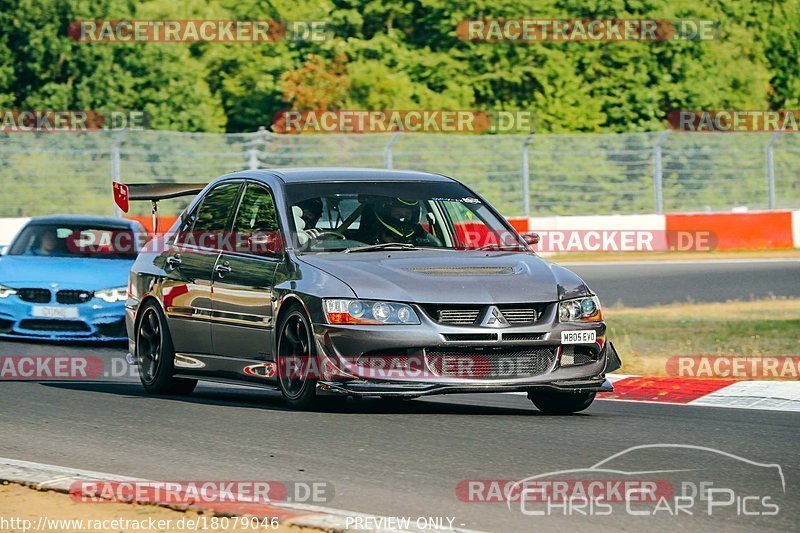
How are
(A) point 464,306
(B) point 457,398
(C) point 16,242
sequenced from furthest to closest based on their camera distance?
(C) point 16,242
(B) point 457,398
(A) point 464,306

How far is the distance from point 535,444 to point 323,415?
169cm

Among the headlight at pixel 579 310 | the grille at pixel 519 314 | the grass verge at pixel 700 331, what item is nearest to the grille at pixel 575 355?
the headlight at pixel 579 310

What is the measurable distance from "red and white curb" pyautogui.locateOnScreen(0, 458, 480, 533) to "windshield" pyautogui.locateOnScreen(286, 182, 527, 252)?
10.1 ft

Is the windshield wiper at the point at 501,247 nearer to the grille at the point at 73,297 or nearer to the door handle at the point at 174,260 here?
the door handle at the point at 174,260

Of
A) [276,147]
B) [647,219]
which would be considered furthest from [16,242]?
[647,219]

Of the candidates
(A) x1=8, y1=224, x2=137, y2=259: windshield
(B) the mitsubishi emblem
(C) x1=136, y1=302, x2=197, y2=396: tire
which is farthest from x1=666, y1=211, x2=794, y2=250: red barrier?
(B) the mitsubishi emblem

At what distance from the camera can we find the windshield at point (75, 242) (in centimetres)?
1764

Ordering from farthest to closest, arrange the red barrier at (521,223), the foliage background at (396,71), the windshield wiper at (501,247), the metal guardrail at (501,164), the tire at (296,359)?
the foliage background at (396,71), the metal guardrail at (501,164), the red barrier at (521,223), the windshield wiper at (501,247), the tire at (296,359)

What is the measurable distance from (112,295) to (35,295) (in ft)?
2.43

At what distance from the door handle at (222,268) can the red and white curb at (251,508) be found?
10.5 feet

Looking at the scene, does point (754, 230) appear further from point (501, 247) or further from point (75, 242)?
point (501, 247)

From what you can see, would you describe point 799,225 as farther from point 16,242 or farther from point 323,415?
point 323,415

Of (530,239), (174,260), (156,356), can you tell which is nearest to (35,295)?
(156,356)

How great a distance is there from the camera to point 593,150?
3434 cm
